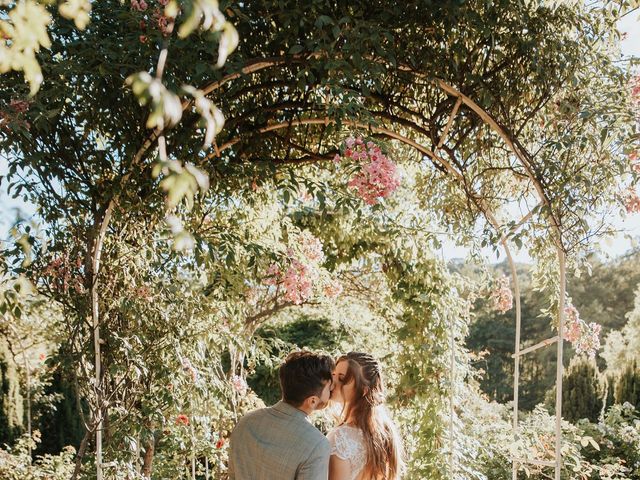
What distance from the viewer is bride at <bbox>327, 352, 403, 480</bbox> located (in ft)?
7.59

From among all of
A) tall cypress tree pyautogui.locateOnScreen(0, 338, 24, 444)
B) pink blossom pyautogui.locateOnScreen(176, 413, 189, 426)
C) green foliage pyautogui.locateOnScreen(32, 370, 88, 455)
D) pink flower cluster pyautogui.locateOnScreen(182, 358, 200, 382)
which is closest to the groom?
pink flower cluster pyautogui.locateOnScreen(182, 358, 200, 382)

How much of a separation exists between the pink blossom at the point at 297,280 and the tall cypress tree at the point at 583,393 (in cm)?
722

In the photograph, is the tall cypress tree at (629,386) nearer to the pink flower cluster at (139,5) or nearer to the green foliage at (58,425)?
the green foliage at (58,425)

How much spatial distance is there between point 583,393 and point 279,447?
8.62 metres

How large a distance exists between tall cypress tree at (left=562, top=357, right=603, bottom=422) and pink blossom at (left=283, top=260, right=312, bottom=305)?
23.7 feet

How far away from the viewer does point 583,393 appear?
31.3ft

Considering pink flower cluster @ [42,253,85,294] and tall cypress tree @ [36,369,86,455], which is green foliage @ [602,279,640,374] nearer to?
tall cypress tree @ [36,369,86,455]

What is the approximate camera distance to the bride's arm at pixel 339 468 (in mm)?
2295

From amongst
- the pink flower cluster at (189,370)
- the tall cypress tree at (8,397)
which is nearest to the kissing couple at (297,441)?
the pink flower cluster at (189,370)

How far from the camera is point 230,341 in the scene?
137 inches

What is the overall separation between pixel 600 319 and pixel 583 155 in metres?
16.6

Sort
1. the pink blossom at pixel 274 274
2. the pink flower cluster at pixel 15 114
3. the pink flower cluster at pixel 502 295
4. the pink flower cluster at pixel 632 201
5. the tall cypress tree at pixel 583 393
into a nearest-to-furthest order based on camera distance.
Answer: the pink flower cluster at pixel 15 114
the pink flower cluster at pixel 632 201
the pink blossom at pixel 274 274
the pink flower cluster at pixel 502 295
the tall cypress tree at pixel 583 393

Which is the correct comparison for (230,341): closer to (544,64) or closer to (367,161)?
(367,161)

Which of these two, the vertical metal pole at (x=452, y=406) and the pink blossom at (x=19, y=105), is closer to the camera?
the pink blossom at (x=19, y=105)
